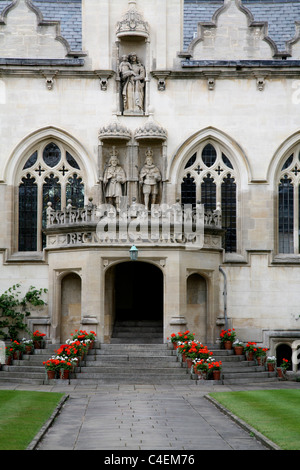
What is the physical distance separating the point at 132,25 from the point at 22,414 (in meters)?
18.9

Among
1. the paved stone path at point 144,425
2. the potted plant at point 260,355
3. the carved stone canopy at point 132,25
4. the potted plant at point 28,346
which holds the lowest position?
the paved stone path at point 144,425

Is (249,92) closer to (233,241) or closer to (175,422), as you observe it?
(233,241)

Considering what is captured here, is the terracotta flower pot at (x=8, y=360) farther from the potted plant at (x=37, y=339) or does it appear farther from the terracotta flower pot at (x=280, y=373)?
the terracotta flower pot at (x=280, y=373)

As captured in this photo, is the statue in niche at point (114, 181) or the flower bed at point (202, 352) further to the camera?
the statue in niche at point (114, 181)

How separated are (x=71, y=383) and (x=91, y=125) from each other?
11.3 m

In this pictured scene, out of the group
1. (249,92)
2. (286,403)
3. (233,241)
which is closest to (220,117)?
(249,92)

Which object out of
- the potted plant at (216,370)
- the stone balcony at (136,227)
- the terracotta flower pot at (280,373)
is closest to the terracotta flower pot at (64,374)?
the potted plant at (216,370)

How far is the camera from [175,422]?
61.2 ft

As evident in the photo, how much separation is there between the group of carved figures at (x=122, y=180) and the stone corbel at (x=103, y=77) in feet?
8.55

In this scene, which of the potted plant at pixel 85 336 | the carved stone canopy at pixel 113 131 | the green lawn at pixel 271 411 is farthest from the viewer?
the carved stone canopy at pixel 113 131

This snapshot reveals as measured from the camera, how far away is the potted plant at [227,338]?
3100 centimetres

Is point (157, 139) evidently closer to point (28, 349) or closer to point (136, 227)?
point (136, 227)

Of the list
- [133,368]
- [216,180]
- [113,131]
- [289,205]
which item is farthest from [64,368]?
[289,205]

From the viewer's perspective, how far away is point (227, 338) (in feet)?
102
